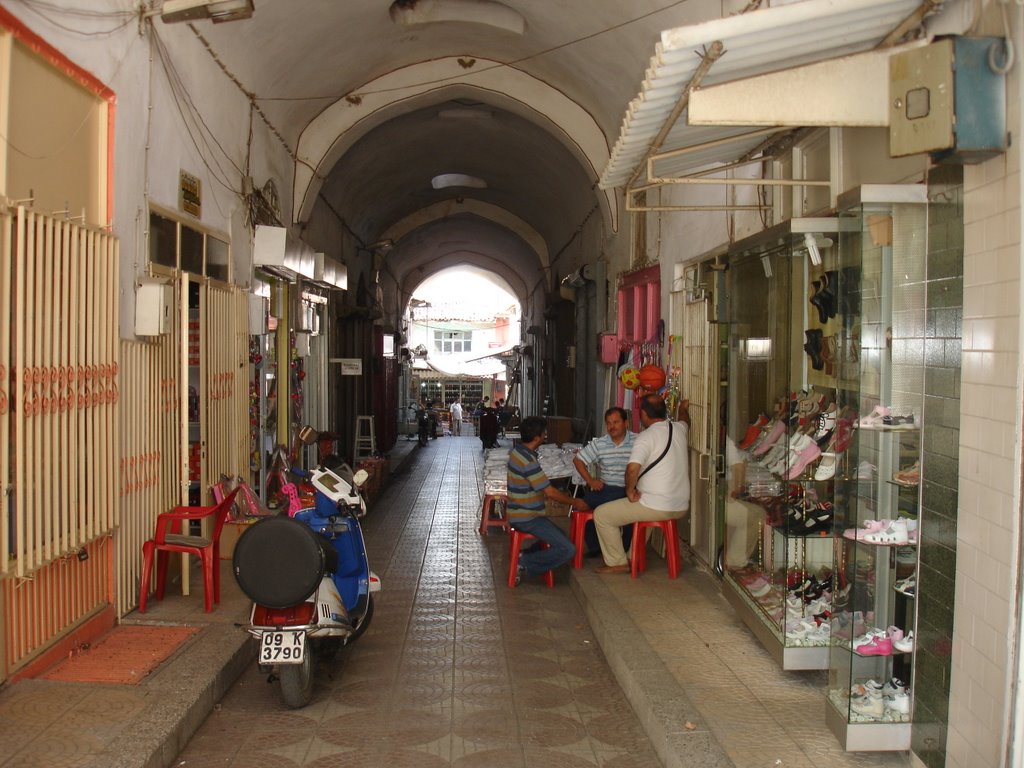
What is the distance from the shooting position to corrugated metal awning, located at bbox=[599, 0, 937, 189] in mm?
3314

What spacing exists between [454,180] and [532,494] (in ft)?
36.5

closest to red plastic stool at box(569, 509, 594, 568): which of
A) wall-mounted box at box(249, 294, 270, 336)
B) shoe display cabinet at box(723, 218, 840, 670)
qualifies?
shoe display cabinet at box(723, 218, 840, 670)

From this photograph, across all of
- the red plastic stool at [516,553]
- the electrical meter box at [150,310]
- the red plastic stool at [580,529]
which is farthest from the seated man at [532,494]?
the electrical meter box at [150,310]

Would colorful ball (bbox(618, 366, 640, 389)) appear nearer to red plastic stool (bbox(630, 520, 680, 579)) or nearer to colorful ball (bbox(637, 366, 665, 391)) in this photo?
colorful ball (bbox(637, 366, 665, 391))

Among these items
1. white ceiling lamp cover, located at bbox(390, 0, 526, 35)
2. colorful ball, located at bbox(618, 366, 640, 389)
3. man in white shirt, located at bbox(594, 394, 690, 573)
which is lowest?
man in white shirt, located at bbox(594, 394, 690, 573)

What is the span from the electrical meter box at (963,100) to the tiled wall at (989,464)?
1.9 inches

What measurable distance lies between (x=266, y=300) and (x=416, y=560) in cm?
275

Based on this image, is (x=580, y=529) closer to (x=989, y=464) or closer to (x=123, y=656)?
(x=123, y=656)

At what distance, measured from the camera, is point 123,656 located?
4984 millimetres

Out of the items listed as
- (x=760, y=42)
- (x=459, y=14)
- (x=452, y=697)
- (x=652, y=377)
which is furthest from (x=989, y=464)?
(x=459, y=14)

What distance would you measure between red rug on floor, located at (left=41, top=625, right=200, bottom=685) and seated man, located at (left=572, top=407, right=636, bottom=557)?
3295 millimetres

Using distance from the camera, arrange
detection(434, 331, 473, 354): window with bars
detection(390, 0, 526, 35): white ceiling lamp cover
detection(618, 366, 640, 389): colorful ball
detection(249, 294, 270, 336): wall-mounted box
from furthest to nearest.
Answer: detection(434, 331, 473, 354): window with bars → detection(390, 0, 526, 35): white ceiling lamp cover → detection(618, 366, 640, 389): colorful ball → detection(249, 294, 270, 336): wall-mounted box

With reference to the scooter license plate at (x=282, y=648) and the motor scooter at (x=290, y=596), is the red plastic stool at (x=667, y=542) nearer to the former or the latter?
the motor scooter at (x=290, y=596)

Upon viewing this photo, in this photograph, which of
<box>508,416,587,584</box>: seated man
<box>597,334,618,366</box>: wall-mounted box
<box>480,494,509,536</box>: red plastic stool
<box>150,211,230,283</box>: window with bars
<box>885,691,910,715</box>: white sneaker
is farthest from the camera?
<box>597,334,618,366</box>: wall-mounted box
